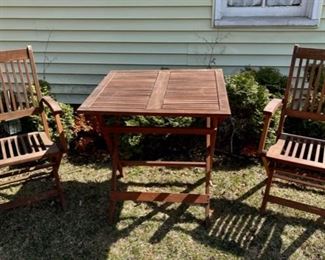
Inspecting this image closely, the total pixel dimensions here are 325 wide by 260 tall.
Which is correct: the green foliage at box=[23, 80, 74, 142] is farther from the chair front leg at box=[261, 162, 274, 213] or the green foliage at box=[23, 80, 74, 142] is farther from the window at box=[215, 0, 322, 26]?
the chair front leg at box=[261, 162, 274, 213]

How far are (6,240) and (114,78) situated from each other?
1.39m

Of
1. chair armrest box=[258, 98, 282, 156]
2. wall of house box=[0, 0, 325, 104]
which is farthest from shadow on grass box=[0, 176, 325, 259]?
wall of house box=[0, 0, 325, 104]

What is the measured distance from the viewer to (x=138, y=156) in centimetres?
350

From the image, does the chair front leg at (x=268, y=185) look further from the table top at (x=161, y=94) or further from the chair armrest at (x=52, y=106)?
the chair armrest at (x=52, y=106)

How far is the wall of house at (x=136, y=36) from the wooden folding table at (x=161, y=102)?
0.88 m

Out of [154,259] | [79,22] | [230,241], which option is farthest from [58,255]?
[79,22]

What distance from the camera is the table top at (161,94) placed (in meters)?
2.18

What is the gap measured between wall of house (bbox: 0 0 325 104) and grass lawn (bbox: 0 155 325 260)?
1.31 meters

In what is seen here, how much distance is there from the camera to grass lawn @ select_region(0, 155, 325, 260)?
94.0 inches

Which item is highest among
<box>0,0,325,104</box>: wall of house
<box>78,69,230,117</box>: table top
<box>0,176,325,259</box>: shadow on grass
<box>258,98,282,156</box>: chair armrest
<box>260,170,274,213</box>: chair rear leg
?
<box>0,0,325,104</box>: wall of house

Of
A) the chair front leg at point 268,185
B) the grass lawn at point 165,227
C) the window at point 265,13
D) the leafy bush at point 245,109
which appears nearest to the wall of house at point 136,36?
the window at point 265,13

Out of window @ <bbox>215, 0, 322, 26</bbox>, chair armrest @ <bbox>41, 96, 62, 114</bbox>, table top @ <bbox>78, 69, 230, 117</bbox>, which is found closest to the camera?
table top @ <bbox>78, 69, 230, 117</bbox>

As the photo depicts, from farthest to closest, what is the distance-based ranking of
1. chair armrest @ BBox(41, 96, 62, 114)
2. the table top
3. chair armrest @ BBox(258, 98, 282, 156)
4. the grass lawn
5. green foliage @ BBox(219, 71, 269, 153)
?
green foliage @ BBox(219, 71, 269, 153), chair armrest @ BBox(41, 96, 62, 114), chair armrest @ BBox(258, 98, 282, 156), the grass lawn, the table top

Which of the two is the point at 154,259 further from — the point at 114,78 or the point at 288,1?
the point at 288,1
